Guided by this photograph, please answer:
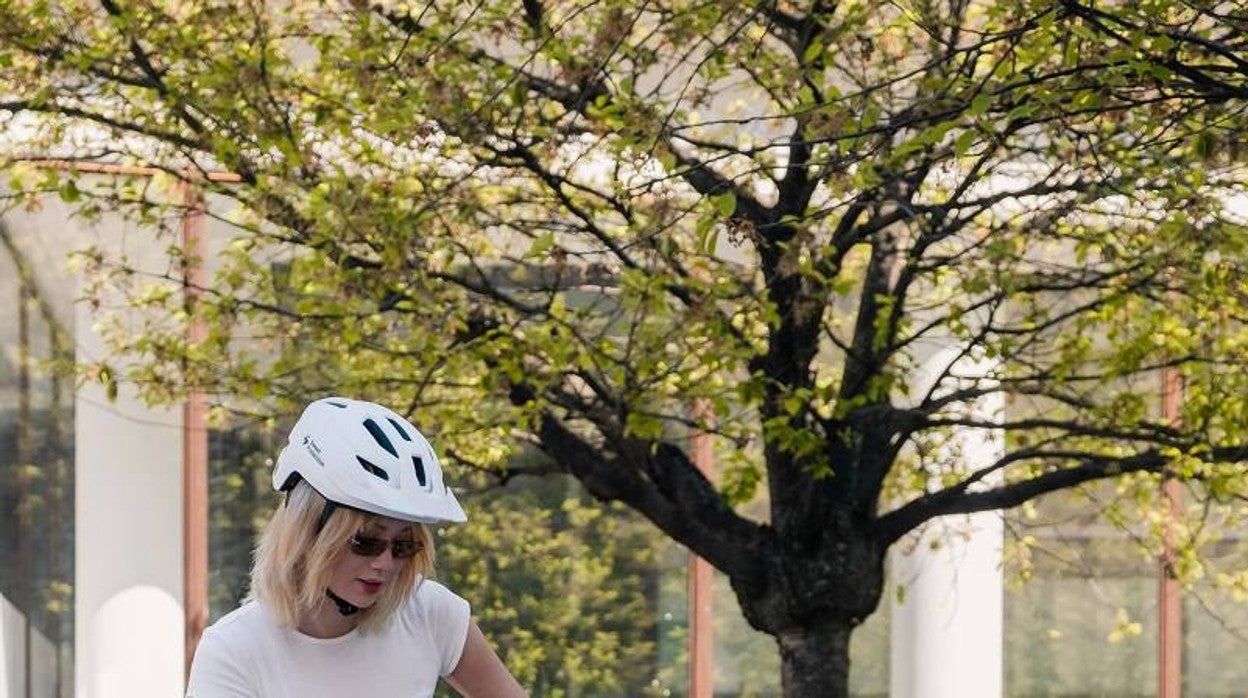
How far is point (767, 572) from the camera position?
916cm

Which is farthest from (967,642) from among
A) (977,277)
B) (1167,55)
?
(1167,55)

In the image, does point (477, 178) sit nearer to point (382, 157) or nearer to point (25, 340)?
point (382, 157)

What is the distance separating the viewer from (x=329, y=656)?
13.0 feet

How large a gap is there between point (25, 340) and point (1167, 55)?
825 cm

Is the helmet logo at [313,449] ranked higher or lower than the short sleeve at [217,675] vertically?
higher

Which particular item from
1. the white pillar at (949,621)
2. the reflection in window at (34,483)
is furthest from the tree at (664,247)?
the white pillar at (949,621)

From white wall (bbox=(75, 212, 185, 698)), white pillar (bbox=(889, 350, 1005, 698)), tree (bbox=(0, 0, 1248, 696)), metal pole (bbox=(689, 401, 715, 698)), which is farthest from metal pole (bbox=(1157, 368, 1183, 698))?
white wall (bbox=(75, 212, 185, 698))

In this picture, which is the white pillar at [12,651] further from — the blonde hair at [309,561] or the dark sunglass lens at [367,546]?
the dark sunglass lens at [367,546]

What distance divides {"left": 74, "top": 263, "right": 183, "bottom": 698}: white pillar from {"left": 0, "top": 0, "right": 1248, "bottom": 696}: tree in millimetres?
3323

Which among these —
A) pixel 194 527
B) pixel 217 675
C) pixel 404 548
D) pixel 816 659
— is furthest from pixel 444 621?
pixel 194 527

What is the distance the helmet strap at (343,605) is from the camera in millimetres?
3936

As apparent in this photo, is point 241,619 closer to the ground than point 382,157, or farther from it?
closer to the ground

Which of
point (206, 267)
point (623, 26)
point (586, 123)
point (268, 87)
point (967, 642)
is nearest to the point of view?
point (623, 26)

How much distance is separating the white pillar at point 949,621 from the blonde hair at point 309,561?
31.7 feet
